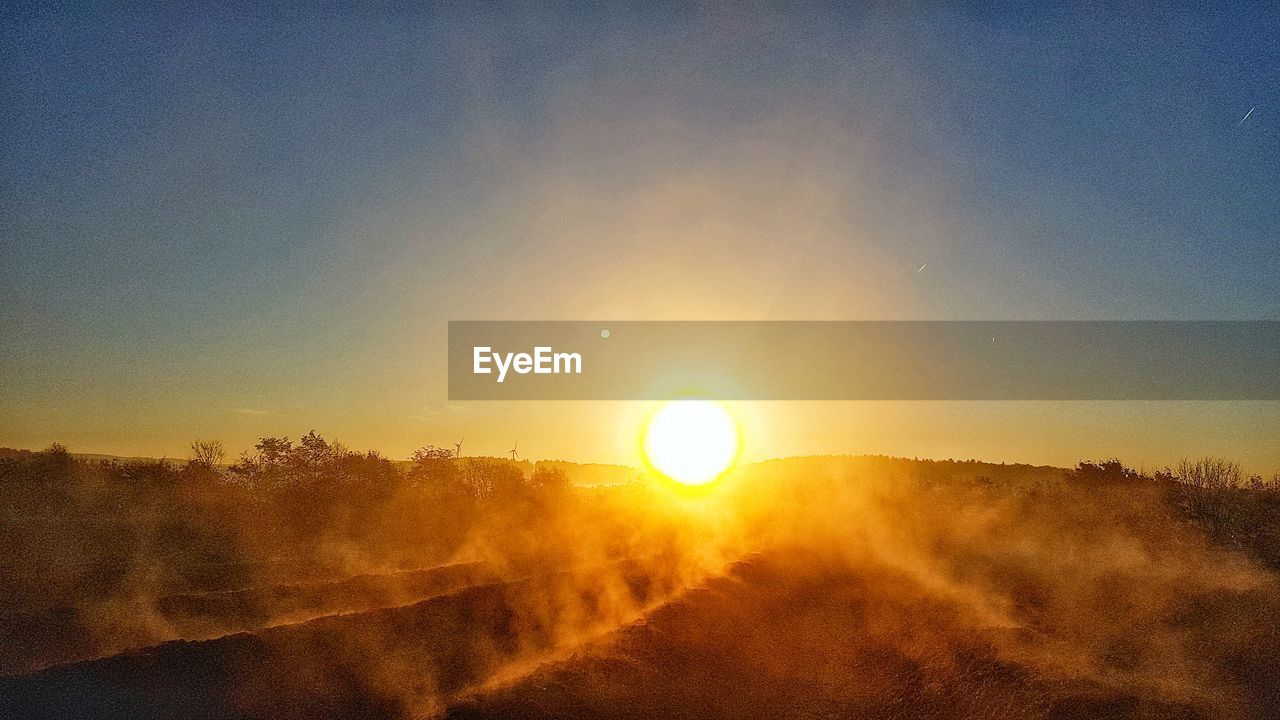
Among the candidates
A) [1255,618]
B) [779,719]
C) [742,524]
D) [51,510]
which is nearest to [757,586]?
[779,719]

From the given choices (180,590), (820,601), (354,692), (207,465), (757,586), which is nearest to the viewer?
(354,692)

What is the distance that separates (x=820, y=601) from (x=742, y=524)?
2509 centimetres

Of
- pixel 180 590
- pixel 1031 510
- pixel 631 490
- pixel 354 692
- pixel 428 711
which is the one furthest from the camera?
pixel 631 490

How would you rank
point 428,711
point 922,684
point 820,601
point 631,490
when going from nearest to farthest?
point 428,711 → point 922,684 → point 820,601 → point 631,490

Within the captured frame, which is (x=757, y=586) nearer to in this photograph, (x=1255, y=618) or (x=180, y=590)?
(x=1255, y=618)

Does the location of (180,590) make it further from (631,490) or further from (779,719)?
(631,490)

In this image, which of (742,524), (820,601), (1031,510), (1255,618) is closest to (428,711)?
(820,601)

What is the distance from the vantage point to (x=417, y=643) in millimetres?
15797

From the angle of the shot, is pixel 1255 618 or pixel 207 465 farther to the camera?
pixel 207 465

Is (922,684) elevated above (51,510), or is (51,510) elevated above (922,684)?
(51,510)

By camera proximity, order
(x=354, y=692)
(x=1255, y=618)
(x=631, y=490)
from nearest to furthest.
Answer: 1. (x=354, y=692)
2. (x=1255, y=618)
3. (x=631, y=490)

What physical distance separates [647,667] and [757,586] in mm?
8290

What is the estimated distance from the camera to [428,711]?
12.4m

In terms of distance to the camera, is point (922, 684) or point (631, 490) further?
point (631, 490)
